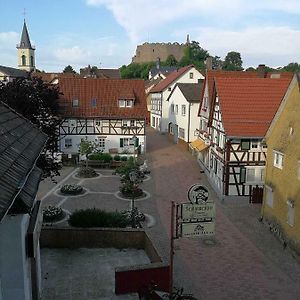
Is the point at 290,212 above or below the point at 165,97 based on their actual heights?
below

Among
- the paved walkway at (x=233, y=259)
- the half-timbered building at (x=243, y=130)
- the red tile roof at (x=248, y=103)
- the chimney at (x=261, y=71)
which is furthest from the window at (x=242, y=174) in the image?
the chimney at (x=261, y=71)

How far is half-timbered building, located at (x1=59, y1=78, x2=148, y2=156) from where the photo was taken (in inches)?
1480

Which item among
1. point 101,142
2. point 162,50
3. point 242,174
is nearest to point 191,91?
point 101,142

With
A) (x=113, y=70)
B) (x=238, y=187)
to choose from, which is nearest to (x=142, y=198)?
(x=238, y=187)

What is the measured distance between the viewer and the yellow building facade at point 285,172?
56.9 feet

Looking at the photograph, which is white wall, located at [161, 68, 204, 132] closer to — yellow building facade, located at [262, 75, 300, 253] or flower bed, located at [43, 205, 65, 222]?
yellow building facade, located at [262, 75, 300, 253]

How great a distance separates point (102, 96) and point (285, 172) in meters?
24.3

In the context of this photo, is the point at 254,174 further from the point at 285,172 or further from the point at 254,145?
the point at 285,172

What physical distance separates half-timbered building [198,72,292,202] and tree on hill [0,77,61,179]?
34.7 ft

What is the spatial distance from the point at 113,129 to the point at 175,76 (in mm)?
19542

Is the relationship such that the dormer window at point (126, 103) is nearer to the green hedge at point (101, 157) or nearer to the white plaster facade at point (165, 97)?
the green hedge at point (101, 157)

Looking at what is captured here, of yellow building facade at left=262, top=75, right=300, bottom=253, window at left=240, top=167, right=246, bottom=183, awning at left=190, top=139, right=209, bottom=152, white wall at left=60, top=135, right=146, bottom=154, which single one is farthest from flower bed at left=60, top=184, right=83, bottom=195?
yellow building facade at left=262, top=75, right=300, bottom=253

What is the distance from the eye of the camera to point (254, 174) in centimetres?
2462

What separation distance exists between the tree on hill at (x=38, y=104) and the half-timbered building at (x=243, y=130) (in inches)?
416
